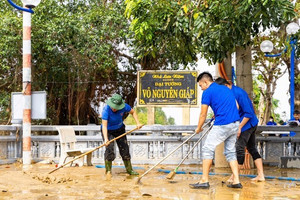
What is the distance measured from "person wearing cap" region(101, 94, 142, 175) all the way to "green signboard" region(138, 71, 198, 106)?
4.54 m

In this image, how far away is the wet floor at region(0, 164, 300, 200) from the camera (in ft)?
25.0

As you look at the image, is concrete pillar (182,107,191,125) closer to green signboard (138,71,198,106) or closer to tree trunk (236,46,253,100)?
green signboard (138,71,198,106)

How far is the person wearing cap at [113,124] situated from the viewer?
991 centimetres

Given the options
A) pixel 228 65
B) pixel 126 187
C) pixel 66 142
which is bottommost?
pixel 126 187

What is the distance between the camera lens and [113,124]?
10352 millimetres

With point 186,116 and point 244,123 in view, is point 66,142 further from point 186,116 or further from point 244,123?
point 186,116

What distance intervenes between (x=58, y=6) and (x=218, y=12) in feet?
27.4

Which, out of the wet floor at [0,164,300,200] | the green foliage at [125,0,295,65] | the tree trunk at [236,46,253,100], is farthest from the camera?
the tree trunk at [236,46,253,100]

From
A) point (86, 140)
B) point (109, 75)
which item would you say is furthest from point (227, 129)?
point (109, 75)

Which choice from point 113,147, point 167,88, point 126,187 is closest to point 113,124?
point 113,147

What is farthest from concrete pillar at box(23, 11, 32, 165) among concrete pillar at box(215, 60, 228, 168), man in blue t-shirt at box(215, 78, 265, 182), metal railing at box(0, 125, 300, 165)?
man in blue t-shirt at box(215, 78, 265, 182)

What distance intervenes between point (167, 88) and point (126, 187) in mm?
6646

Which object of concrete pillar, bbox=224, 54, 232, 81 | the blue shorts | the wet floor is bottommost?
the wet floor

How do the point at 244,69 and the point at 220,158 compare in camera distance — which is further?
the point at 220,158
